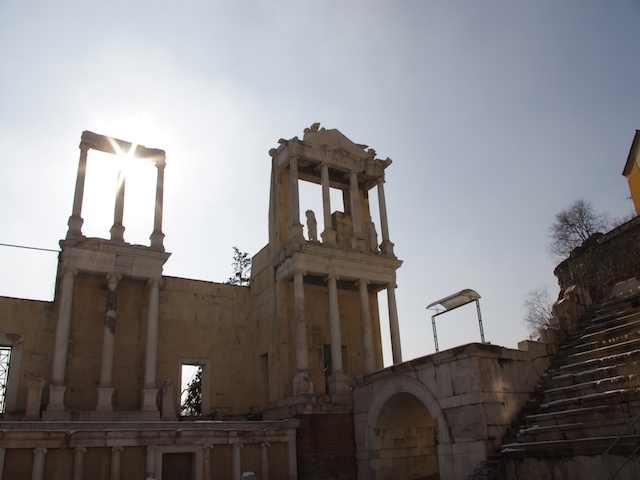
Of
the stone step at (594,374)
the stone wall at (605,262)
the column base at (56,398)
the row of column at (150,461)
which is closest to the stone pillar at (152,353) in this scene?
the column base at (56,398)

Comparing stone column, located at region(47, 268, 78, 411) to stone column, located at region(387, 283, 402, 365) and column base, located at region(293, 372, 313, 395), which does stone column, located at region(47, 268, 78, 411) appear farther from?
stone column, located at region(387, 283, 402, 365)

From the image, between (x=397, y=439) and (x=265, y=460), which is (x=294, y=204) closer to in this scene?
(x=397, y=439)

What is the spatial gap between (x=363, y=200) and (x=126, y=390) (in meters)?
13.1

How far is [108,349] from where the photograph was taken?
1950cm

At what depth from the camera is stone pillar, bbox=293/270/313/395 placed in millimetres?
19453

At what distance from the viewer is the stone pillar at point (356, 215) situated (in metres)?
23.3

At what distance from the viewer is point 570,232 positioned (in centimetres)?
5003

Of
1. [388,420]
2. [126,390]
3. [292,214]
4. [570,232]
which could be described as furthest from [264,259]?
[570,232]

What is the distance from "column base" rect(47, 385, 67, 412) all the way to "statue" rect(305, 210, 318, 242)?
10569mm

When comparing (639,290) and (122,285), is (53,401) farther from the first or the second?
(639,290)


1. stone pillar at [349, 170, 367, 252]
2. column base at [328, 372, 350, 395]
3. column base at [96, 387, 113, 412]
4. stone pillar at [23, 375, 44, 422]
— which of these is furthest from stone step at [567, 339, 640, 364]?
stone pillar at [23, 375, 44, 422]

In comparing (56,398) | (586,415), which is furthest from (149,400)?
(586,415)

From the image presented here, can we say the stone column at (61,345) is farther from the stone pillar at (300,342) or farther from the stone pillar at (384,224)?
the stone pillar at (384,224)

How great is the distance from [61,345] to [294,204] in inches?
387
